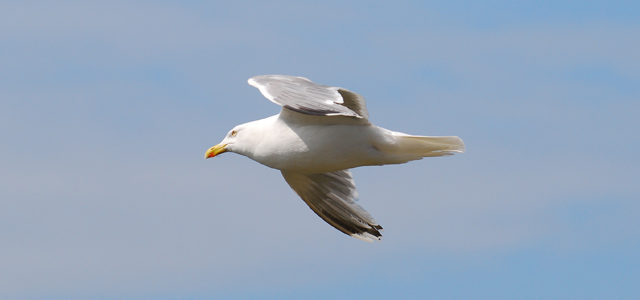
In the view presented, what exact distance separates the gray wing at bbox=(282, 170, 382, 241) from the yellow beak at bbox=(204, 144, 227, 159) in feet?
4.52

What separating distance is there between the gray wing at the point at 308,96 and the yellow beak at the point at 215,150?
157 centimetres

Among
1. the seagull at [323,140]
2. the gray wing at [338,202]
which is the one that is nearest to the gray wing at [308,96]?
the seagull at [323,140]

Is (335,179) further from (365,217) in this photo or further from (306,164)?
(306,164)

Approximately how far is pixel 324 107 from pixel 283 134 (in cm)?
160

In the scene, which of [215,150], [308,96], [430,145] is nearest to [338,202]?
[215,150]

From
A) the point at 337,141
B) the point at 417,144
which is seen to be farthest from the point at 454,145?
the point at 337,141

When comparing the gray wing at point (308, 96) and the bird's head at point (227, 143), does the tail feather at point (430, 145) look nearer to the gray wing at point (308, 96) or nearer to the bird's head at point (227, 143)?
the gray wing at point (308, 96)

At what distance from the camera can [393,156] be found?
15195 mm

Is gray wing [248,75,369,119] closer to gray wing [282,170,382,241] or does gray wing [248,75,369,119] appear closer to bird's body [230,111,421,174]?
bird's body [230,111,421,174]

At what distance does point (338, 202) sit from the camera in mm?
17516

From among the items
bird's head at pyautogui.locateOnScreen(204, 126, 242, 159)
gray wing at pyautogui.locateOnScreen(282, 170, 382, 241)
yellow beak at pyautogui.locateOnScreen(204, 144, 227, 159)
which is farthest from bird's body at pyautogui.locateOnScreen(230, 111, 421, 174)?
gray wing at pyautogui.locateOnScreen(282, 170, 382, 241)

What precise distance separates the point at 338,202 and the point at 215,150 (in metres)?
2.14

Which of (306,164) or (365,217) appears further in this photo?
(365,217)

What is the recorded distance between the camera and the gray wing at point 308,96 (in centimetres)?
1352
